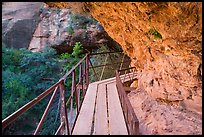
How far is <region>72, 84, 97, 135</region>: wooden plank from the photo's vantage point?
308 centimetres

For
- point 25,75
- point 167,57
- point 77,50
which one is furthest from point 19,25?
point 167,57

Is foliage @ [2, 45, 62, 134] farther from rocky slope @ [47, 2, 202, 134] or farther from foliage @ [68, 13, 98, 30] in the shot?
rocky slope @ [47, 2, 202, 134]

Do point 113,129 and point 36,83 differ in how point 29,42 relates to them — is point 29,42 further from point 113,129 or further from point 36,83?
point 113,129

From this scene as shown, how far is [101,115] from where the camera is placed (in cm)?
366

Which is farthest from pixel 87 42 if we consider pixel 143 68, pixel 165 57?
pixel 165 57

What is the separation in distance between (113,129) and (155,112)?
85 centimetres

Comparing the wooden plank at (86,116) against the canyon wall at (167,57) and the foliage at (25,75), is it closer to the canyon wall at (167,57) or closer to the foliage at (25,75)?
the canyon wall at (167,57)

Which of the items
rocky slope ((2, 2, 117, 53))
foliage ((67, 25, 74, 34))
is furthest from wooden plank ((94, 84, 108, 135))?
foliage ((67, 25, 74, 34))

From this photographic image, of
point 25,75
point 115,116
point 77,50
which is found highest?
point 77,50

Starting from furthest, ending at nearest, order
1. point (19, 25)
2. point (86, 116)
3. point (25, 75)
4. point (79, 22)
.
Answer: point (19, 25), point (79, 22), point (25, 75), point (86, 116)

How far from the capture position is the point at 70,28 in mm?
11609

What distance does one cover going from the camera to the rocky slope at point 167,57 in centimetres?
274

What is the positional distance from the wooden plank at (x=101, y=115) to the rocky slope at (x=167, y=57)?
1.67 ft

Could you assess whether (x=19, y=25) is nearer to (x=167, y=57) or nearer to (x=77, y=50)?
(x=77, y=50)
